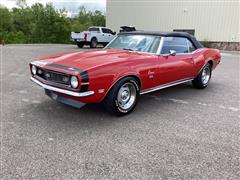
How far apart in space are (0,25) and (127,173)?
175 feet

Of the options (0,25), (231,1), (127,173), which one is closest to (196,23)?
(231,1)

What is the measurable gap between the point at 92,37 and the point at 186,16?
951 cm

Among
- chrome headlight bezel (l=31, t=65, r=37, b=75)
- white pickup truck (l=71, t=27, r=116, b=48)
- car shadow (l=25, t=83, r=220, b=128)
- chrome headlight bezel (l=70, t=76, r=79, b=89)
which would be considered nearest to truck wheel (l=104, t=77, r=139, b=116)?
car shadow (l=25, t=83, r=220, b=128)

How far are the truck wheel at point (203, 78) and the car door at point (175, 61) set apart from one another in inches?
18.4

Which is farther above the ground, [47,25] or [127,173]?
[47,25]

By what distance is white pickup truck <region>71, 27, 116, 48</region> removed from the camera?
18.4 meters

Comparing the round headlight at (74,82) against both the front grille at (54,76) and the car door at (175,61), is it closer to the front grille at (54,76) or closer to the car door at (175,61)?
Answer: the front grille at (54,76)

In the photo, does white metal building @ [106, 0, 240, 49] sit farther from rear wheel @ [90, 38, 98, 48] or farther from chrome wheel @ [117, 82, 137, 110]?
chrome wheel @ [117, 82, 137, 110]

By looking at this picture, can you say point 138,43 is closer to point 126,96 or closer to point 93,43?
point 126,96

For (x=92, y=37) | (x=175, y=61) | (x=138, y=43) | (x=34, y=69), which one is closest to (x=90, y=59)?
(x=34, y=69)

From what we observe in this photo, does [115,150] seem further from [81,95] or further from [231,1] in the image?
[231,1]

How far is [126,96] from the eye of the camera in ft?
13.7

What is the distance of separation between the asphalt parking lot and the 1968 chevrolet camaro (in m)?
0.40

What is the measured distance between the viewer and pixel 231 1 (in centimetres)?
1909
